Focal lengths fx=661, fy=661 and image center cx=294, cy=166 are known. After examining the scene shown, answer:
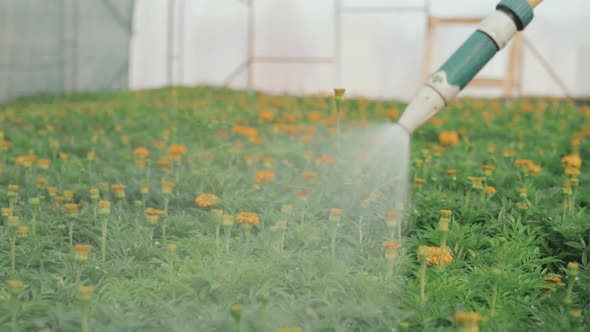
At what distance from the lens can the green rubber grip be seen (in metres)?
1.45

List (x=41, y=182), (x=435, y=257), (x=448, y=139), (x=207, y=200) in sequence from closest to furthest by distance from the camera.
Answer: (x=435, y=257) < (x=207, y=200) < (x=41, y=182) < (x=448, y=139)

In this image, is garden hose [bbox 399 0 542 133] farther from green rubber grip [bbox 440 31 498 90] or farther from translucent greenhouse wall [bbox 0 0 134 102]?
translucent greenhouse wall [bbox 0 0 134 102]

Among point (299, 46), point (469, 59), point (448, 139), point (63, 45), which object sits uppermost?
point (299, 46)

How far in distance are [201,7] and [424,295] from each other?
7.59 meters

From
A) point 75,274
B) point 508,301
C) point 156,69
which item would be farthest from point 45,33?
point 508,301

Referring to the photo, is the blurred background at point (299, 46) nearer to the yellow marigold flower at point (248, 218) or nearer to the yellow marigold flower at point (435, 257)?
the yellow marigold flower at point (248, 218)

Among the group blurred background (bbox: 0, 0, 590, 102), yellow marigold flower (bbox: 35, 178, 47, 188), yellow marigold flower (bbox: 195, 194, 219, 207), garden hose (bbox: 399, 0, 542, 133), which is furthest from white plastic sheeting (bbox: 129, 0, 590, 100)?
garden hose (bbox: 399, 0, 542, 133)

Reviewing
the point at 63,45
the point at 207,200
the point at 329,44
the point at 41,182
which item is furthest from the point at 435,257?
the point at 329,44

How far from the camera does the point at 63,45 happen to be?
7.19 meters

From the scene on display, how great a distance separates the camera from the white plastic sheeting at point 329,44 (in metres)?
8.20

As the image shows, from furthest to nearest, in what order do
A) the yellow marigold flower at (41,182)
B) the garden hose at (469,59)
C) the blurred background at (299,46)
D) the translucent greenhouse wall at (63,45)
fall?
the blurred background at (299,46) → the translucent greenhouse wall at (63,45) → the yellow marigold flower at (41,182) → the garden hose at (469,59)

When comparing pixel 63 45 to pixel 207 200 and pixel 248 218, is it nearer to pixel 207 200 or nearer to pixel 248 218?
pixel 207 200

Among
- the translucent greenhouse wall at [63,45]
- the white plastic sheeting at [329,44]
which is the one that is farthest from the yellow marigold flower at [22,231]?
the white plastic sheeting at [329,44]

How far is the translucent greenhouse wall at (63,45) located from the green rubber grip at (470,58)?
5.66 meters
